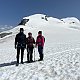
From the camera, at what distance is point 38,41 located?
59.9ft

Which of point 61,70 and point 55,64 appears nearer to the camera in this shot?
point 61,70

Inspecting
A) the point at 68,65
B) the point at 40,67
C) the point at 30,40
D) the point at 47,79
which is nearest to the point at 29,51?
the point at 30,40

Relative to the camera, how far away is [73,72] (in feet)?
41.8

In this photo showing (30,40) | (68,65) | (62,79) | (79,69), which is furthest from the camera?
(30,40)

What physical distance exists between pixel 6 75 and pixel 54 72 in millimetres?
3353

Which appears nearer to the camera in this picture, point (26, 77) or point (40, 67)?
point (26, 77)

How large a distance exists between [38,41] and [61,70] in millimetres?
5305

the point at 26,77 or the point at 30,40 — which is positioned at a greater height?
the point at 30,40

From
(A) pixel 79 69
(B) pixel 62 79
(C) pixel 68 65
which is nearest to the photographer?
(B) pixel 62 79

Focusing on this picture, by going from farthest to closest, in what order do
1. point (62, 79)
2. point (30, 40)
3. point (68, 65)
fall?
point (30, 40), point (68, 65), point (62, 79)

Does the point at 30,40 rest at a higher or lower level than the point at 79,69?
higher

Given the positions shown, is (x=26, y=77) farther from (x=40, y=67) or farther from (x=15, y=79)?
(x=40, y=67)

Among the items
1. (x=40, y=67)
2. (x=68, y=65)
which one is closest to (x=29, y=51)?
(x=40, y=67)

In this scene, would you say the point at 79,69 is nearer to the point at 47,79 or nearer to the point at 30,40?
the point at 47,79
